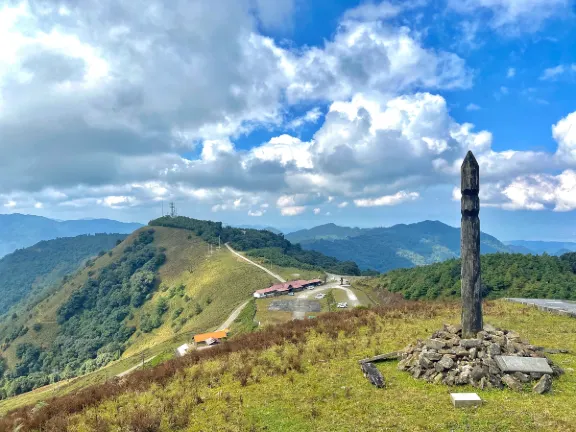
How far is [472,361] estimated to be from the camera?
60.0 feet

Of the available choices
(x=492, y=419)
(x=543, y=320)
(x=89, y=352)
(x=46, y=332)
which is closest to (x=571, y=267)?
(x=543, y=320)

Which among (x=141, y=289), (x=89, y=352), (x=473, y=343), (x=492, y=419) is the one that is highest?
(x=473, y=343)

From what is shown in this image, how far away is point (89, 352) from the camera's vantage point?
116 meters

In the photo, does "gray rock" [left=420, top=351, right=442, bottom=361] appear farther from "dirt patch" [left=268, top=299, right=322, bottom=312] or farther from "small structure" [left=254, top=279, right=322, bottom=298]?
"small structure" [left=254, top=279, right=322, bottom=298]

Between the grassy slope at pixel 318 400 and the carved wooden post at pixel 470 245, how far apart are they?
→ 4.64 metres

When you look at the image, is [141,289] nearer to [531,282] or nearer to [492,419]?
[531,282]

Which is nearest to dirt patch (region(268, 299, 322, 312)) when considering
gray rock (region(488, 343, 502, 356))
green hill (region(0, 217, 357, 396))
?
green hill (region(0, 217, 357, 396))

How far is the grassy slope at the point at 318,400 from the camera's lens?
1419 cm

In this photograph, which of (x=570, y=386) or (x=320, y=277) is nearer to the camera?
(x=570, y=386)

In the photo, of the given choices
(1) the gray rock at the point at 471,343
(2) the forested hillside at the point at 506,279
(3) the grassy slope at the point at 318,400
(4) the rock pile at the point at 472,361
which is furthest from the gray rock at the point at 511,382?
(2) the forested hillside at the point at 506,279

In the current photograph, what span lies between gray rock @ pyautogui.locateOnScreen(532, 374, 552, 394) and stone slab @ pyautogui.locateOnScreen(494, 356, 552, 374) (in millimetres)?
707

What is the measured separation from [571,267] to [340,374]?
2967 inches

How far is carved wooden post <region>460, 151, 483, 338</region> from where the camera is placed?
21750 mm

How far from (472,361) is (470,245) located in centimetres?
686
